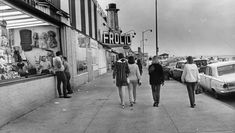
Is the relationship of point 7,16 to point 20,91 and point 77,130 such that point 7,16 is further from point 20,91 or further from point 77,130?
point 77,130

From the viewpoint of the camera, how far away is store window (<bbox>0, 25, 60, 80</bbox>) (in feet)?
28.5

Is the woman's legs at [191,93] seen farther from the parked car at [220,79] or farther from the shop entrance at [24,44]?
the shop entrance at [24,44]

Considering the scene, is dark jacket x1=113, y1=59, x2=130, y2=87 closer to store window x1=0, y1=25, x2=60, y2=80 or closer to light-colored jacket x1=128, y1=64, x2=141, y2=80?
light-colored jacket x1=128, y1=64, x2=141, y2=80

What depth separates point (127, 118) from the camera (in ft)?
24.0

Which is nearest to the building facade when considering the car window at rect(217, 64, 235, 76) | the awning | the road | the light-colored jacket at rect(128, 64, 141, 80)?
the awning

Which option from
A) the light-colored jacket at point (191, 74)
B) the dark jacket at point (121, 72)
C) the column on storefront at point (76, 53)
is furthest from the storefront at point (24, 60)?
the light-colored jacket at point (191, 74)

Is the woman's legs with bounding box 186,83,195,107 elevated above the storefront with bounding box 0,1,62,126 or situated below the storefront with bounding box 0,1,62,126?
below

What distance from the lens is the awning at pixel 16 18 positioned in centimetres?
799

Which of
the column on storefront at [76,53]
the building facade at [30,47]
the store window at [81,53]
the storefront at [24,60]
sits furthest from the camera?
the store window at [81,53]

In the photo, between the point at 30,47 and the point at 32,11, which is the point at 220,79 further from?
the point at 30,47

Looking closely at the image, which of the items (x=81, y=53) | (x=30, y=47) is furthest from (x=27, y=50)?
(x=81, y=53)

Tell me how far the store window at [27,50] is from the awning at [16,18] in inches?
8.4

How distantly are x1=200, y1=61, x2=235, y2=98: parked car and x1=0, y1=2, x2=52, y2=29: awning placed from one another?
7.09 metres

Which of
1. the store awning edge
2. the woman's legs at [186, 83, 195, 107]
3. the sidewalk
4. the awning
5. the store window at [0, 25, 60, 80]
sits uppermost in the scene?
the store awning edge
